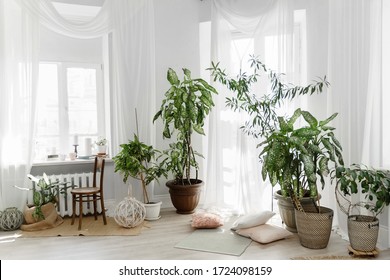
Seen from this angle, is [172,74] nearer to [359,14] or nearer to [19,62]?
[19,62]

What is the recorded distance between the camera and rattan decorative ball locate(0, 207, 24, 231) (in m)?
4.02

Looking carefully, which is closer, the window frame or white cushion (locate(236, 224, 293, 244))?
white cushion (locate(236, 224, 293, 244))

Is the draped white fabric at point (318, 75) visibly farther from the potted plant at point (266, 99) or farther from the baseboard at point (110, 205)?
the baseboard at point (110, 205)

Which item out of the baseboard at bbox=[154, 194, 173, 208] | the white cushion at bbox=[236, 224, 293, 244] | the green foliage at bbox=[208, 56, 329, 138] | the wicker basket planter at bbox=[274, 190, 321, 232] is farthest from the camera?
the baseboard at bbox=[154, 194, 173, 208]

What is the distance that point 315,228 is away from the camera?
3.33 metres

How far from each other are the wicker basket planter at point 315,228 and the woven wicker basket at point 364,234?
0.67 feet

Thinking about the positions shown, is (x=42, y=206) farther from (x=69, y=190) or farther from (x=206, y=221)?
(x=206, y=221)

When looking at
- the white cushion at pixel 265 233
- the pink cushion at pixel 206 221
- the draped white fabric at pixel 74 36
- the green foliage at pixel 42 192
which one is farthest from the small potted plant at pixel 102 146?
the white cushion at pixel 265 233

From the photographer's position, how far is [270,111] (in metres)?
4.02

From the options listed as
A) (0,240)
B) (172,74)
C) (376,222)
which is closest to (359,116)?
(376,222)

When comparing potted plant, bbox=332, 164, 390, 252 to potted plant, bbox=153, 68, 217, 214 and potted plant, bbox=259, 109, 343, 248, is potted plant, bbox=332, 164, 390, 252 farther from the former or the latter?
potted plant, bbox=153, 68, 217, 214

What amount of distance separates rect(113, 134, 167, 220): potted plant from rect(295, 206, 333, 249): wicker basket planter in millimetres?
1713

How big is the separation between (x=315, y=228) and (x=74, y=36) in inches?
131

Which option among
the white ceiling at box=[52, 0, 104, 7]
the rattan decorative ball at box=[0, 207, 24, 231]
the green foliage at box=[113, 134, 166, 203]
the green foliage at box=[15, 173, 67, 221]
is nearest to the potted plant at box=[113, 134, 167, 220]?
the green foliage at box=[113, 134, 166, 203]
